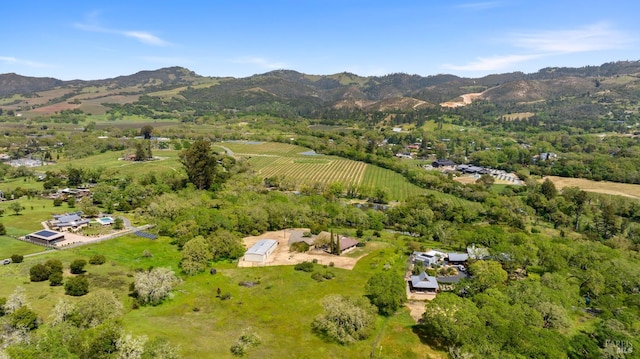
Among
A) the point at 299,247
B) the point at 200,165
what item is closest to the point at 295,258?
the point at 299,247

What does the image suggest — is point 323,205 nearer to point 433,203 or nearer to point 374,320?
point 433,203

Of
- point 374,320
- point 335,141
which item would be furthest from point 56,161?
point 374,320

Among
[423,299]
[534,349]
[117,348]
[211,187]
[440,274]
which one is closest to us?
[117,348]

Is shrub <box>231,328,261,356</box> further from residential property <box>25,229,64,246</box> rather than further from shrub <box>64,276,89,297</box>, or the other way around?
residential property <box>25,229,64,246</box>

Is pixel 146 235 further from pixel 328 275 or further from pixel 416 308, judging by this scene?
pixel 416 308

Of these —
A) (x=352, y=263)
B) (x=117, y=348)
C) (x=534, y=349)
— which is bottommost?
(x=352, y=263)

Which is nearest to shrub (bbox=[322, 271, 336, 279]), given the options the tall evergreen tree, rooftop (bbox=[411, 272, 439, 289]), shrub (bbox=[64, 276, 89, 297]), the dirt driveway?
the dirt driveway

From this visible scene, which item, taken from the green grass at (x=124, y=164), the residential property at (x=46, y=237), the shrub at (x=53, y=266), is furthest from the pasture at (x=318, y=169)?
the shrub at (x=53, y=266)
